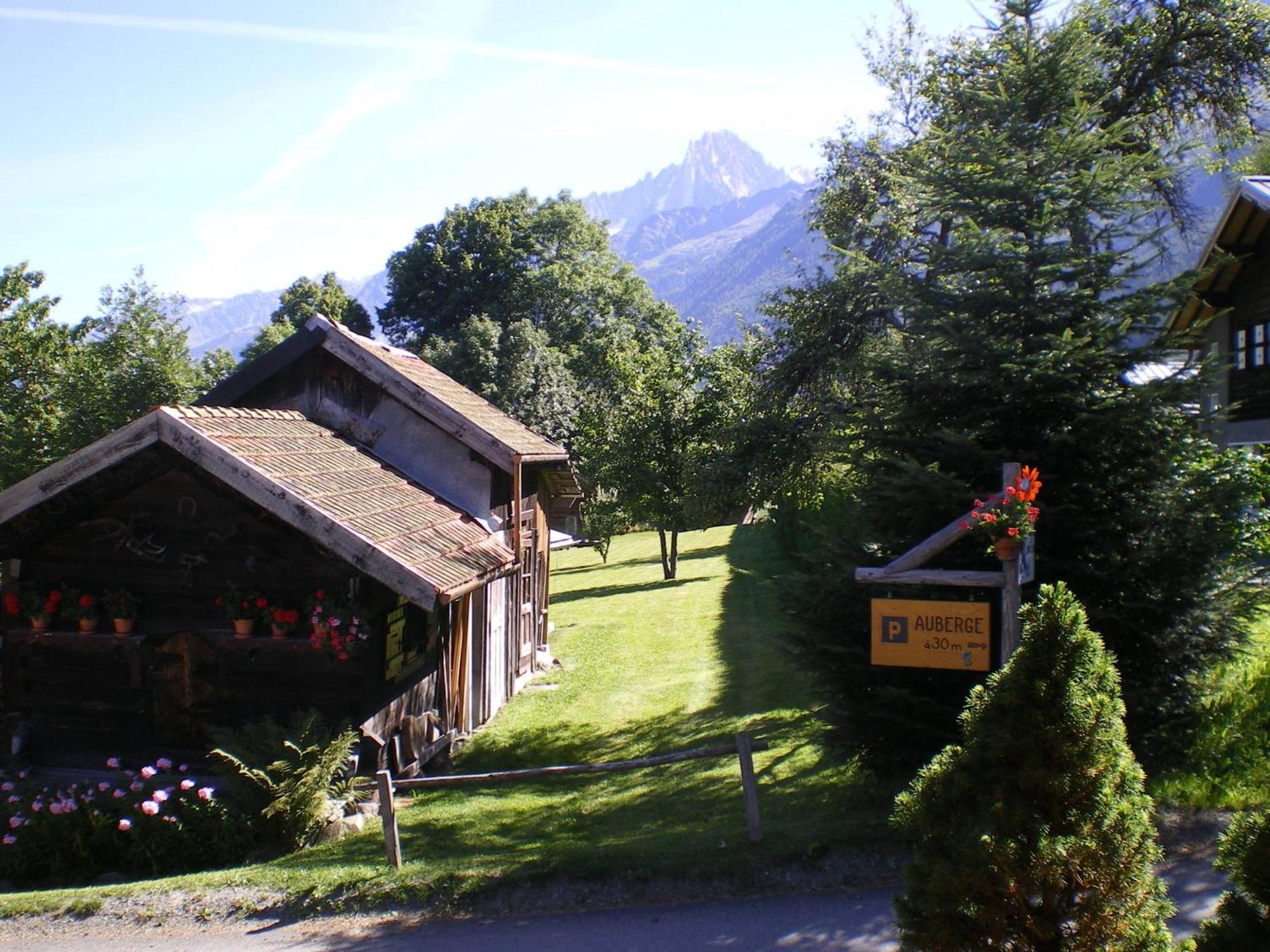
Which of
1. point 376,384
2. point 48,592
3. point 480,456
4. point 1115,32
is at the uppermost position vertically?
point 1115,32

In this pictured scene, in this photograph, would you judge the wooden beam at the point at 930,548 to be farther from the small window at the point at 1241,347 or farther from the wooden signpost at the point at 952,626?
the small window at the point at 1241,347

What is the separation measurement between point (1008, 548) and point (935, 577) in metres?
0.67

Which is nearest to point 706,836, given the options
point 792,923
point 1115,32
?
point 792,923

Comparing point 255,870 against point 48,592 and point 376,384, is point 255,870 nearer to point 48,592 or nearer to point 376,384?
point 48,592

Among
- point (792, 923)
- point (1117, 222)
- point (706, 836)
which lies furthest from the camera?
point (1117, 222)

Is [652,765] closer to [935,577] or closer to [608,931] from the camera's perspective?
[608,931]

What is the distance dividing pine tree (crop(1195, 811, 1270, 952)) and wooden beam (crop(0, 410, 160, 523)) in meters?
9.82

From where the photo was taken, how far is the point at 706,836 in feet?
28.8

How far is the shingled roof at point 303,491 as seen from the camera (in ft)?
32.6

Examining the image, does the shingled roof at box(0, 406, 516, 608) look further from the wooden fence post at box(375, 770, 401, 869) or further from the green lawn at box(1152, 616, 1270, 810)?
the green lawn at box(1152, 616, 1270, 810)

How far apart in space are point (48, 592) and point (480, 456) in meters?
5.74

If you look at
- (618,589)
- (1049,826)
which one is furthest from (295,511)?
(618,589)

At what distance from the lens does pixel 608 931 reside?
24.0ft

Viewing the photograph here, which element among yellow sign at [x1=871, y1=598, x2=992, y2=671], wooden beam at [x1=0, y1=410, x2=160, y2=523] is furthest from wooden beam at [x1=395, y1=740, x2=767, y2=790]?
wooden beam at [x1=0, y1=410, x2=160, y2=523]
